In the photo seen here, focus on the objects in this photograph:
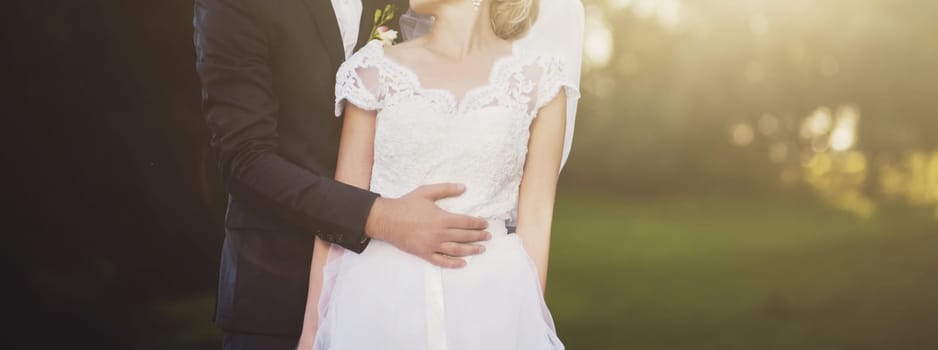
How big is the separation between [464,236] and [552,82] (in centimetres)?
34

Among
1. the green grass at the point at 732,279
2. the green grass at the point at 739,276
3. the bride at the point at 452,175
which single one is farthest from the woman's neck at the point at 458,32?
the green grass at the point at 739,276

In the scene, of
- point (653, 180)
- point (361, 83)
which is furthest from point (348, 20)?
point (653, 180)

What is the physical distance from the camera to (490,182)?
6.63 ft

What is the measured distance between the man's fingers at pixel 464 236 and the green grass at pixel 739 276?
16.9 feet

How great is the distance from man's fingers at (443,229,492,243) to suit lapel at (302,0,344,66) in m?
0.47

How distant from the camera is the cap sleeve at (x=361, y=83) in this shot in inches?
80.0

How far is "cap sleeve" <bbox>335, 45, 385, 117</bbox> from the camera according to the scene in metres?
2.03

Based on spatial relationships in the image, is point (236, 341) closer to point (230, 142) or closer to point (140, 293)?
point (230, 142)

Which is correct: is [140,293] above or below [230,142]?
below

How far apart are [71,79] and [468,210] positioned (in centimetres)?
395

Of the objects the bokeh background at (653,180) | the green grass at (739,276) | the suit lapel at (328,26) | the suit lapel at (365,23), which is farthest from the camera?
the green grass at (739,276)

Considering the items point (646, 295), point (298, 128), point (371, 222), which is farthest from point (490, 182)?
point (646, 295)

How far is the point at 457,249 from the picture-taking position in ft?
6.38

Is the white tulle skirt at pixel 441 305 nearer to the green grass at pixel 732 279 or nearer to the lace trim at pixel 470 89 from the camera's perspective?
the lace trim at pixel 470 89
